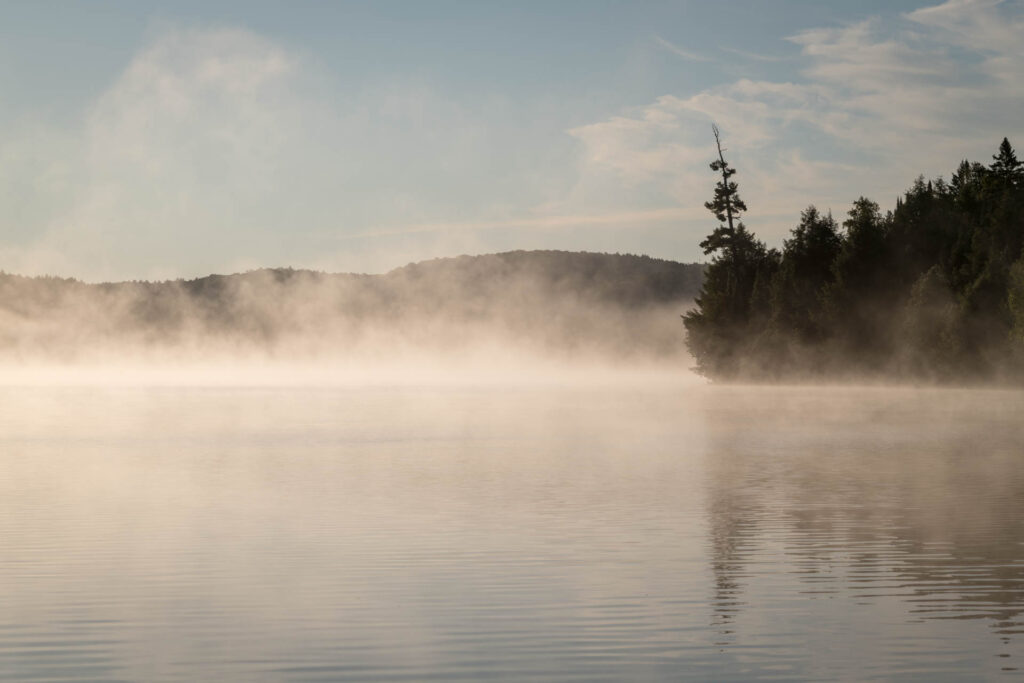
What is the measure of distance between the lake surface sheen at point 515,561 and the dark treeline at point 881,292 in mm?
50082

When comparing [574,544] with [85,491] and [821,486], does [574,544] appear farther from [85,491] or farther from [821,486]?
[85,491]

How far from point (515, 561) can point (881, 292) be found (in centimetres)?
9134

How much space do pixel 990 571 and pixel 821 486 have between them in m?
11.7

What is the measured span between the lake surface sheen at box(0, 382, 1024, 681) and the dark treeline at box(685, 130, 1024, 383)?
1972 inches

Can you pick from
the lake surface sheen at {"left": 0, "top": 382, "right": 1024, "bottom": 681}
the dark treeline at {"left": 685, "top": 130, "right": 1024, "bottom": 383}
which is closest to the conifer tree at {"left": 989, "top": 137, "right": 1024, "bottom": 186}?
the dark treeline at {"left": 685, "top": 130, "right": 1024, "bottom": 383}

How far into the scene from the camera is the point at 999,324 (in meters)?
89.5

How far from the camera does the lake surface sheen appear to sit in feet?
43.0

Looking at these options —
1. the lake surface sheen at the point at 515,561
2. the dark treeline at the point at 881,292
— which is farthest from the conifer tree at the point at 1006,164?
the lake surface sheen at the point at 515,561

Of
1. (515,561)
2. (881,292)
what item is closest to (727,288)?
(881,292)

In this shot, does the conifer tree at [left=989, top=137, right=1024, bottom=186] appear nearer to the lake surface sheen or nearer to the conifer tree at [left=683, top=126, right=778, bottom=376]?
the conifer tree at [left=683, top=126, right=778, bottom=376]

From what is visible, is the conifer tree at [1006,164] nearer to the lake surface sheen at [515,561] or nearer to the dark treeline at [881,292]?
the dark treeline at [881,292]

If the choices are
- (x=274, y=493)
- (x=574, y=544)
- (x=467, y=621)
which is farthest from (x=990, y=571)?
(x=274, y=493)

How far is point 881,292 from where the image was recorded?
346 feet

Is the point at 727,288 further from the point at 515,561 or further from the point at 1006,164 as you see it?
the point at 515,561
